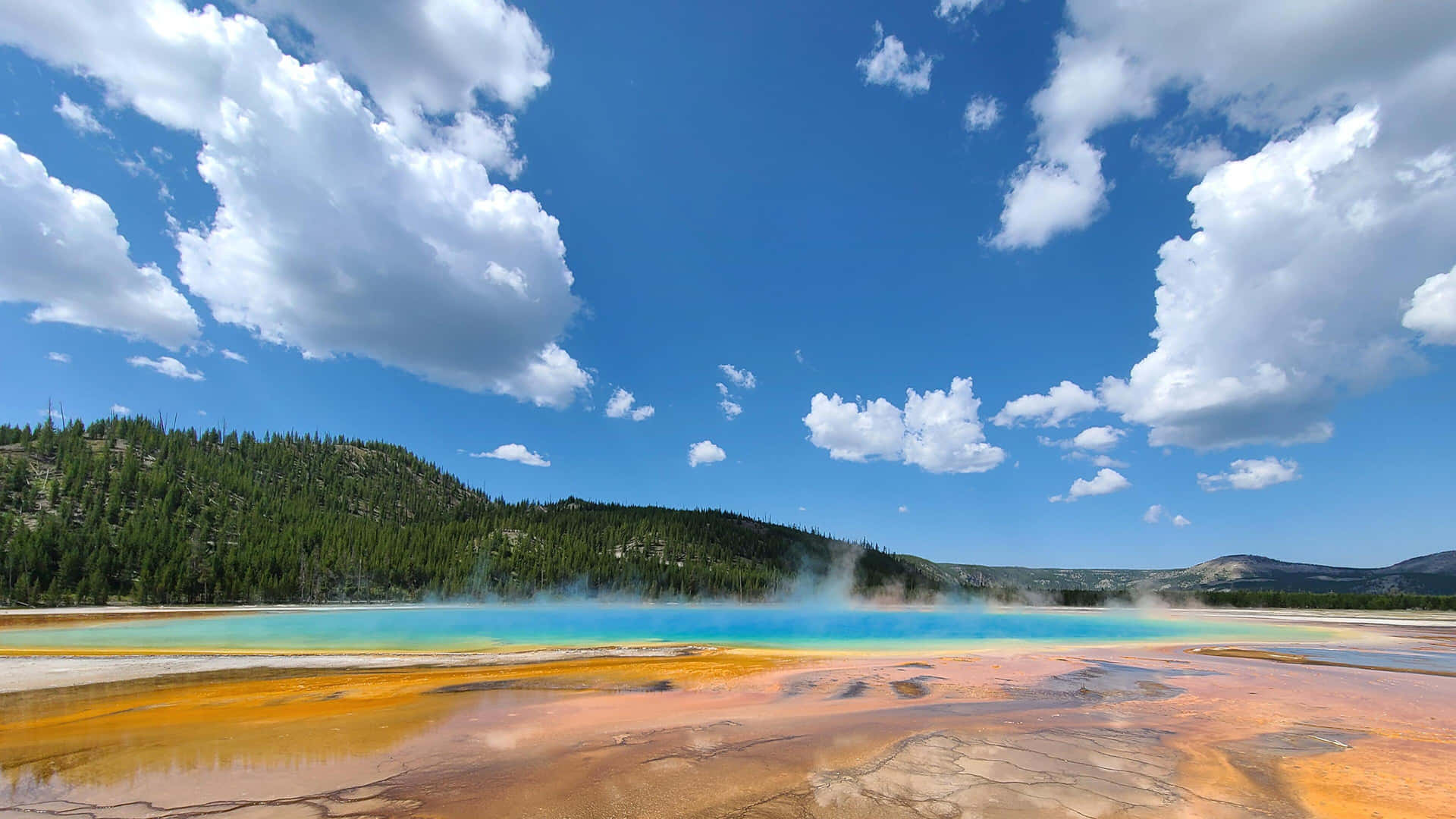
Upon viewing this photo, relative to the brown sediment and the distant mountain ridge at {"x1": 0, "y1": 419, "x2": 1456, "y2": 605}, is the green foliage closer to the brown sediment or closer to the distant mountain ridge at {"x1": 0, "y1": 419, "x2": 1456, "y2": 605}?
the distant mountain ridge at {"x1": 0, "y1": 419, "x2": 1456, "y2": 605}

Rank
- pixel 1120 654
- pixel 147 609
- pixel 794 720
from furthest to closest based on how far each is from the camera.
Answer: pixel 147 609 < pixel 1120 654 < pixel 794 720

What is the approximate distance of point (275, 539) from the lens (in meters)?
107

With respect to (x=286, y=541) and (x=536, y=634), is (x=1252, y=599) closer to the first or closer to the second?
(x=536, y=634)

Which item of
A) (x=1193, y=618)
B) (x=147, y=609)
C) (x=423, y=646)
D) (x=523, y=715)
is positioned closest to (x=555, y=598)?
(x=147, y=609)

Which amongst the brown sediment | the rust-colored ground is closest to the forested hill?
the rust-colored ground

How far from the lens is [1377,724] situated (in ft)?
43.5

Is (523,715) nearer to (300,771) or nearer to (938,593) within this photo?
(300,771)

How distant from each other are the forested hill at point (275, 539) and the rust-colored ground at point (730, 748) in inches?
3441

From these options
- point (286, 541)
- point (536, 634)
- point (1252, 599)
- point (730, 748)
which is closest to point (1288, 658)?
point (730, 748)

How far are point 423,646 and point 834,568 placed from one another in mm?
174290

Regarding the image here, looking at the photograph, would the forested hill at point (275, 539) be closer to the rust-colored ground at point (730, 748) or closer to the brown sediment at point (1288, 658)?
the rust-colored ground at point (730, 748)

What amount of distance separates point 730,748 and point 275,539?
127m

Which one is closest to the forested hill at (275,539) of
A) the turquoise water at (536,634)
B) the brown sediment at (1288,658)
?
the turquoise water at (536,634)

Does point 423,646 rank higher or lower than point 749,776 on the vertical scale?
lower
